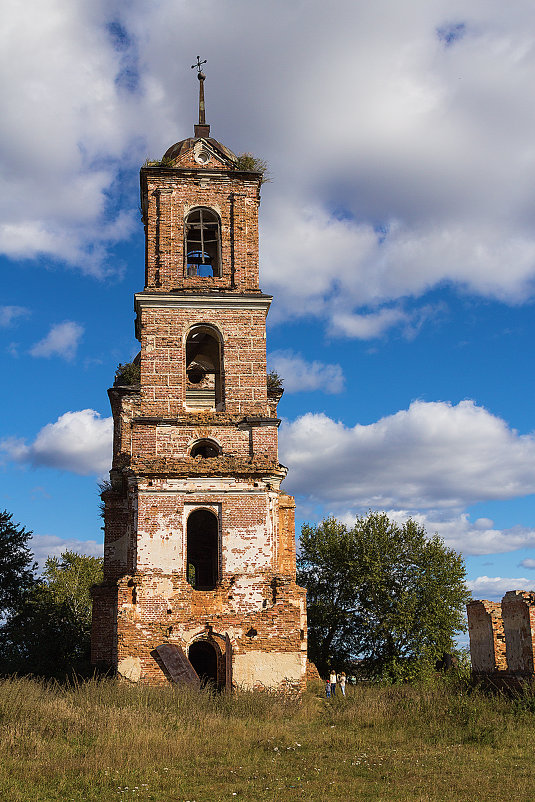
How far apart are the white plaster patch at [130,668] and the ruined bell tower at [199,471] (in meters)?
0.03

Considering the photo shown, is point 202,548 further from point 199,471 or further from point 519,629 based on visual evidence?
point 519,629

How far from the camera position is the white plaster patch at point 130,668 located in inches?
644

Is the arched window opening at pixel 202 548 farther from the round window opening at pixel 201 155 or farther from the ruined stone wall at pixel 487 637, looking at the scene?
the round window opening at pixel 201 155

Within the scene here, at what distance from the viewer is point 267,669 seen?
666 inches

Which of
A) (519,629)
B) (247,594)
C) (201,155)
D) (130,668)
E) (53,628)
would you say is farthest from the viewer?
(53,628)

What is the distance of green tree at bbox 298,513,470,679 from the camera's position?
89.9 ft

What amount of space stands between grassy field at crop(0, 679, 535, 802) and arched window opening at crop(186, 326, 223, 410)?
433 inches

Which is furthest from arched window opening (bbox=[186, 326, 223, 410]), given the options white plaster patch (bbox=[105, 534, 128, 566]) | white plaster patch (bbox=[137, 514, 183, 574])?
white plaster patch (bbox=[137, 514, 183, 574])

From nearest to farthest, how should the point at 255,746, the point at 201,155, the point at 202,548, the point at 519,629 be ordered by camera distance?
the point at 255,746
the point at 519,629
the point at 201,155
the point at 202,548

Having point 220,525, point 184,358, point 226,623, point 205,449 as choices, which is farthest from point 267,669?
point 184,358

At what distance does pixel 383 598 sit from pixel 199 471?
1307cm

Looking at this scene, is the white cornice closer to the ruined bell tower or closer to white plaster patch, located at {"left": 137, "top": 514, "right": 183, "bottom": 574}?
the ruined bell tower

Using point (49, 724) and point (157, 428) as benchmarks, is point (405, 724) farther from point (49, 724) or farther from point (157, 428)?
point (157, 428)

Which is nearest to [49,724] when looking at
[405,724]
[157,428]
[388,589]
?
[405,724]
